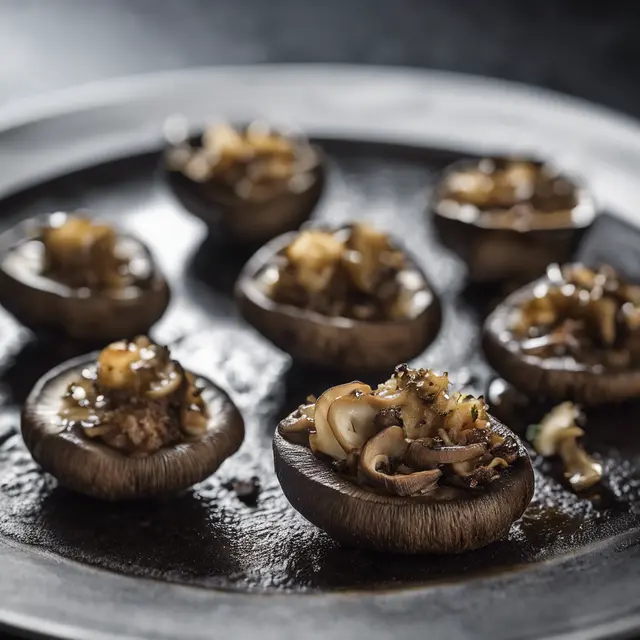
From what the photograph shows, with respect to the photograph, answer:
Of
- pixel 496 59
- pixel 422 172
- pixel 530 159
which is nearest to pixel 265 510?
pixel 530 159

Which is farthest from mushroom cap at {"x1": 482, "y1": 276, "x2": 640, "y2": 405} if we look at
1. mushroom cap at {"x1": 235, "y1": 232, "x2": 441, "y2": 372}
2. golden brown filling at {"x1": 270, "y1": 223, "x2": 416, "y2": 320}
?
golden brown filling at {"x1": 270, "y1": 223, "x2": 416, "y2": 320}

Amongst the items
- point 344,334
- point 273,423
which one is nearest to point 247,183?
point 344,334

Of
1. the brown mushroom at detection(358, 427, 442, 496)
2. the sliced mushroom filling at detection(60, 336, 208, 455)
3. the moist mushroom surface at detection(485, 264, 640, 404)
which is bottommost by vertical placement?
the moist mushroom surface at detection(485, 264, 640, 404)

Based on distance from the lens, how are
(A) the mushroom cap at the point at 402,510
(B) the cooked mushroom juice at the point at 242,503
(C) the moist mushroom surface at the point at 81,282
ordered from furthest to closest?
(C) the moist mushroom surface at the point at 81,282, (B) the cooked mushroom juice at the point at 242,503, (A) the mushroom cap at the point at 402,510

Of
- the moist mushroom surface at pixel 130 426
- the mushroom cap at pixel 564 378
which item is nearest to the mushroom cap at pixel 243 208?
the mushroom cap at pixel 564 378

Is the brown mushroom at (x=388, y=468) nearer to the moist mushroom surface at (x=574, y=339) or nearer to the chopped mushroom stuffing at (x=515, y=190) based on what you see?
the moist mushroom surface at (x=574, y=339)

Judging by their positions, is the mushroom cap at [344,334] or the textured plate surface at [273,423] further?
the mushroom cap at [344,334]

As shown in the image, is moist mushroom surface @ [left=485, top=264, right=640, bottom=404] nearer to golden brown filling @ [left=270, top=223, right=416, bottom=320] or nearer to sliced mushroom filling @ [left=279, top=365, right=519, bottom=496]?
golden brown filling @ [left=270, top=223, right=416, bottom=320]
